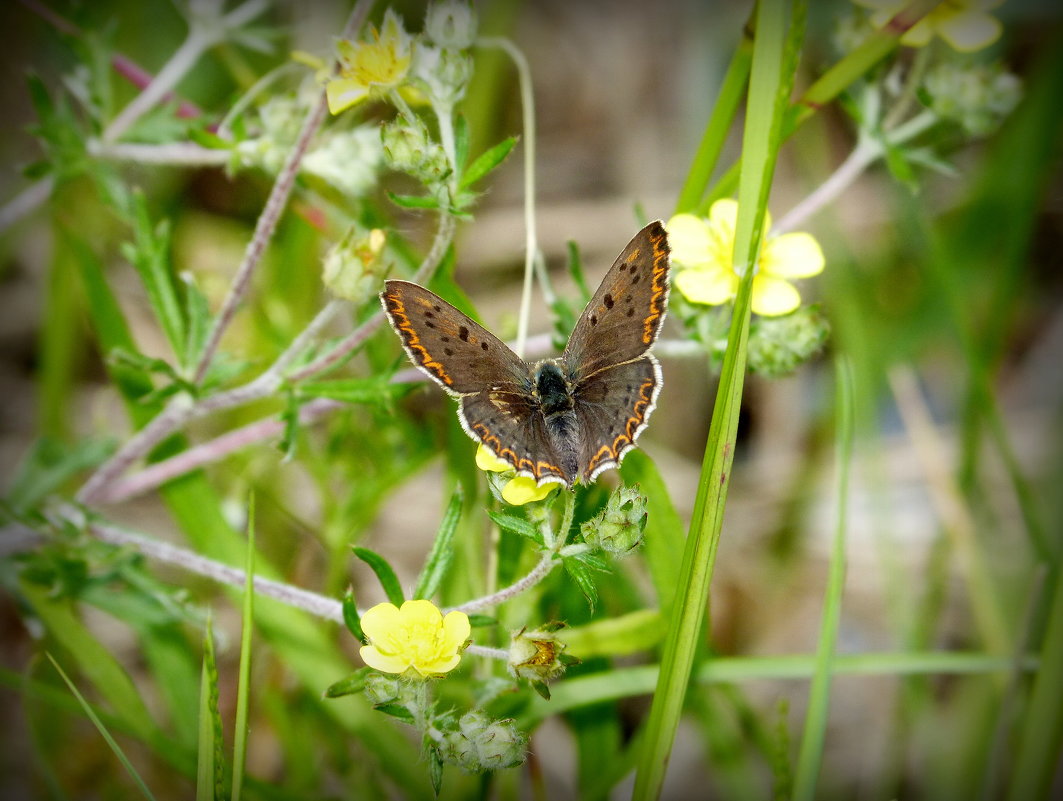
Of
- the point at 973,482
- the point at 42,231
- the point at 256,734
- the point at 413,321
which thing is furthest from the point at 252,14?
the point at 973,482

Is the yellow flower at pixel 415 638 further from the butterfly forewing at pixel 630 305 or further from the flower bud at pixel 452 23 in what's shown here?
the flower bud at pixel 452 23

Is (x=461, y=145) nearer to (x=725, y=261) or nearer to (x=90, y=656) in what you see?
(x=725, y=261)

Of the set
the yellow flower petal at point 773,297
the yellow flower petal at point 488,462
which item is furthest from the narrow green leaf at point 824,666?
the yellow flower petal at point 488,462

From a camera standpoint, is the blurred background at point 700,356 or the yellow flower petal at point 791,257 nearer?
the yellow flower petal at point 791,257

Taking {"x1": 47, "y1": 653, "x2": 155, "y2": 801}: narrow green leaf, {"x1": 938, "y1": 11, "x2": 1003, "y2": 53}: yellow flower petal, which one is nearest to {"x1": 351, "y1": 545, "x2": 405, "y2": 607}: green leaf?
{"x1": 47, "y1": 653, "x2": 155, "y2": 801}: narrow green leaf

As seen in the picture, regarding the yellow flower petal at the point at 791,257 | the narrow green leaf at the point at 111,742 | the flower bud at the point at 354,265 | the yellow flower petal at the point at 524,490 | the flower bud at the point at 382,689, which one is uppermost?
the yellow flower petal at the point at 791,257

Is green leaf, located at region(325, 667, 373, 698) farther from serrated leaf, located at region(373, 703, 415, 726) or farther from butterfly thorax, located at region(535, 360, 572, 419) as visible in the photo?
butterfly thorax, located at region(535, 360, 572, 419)
